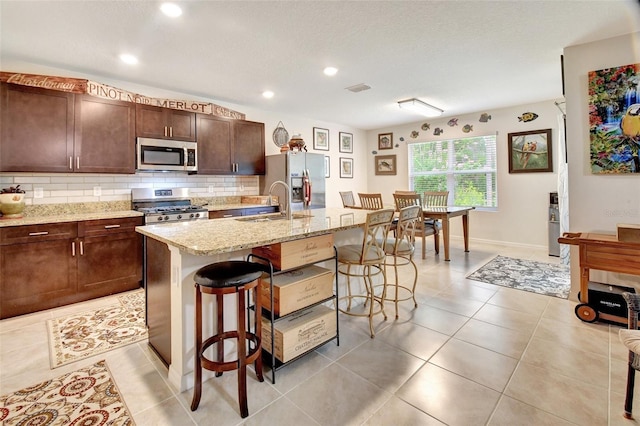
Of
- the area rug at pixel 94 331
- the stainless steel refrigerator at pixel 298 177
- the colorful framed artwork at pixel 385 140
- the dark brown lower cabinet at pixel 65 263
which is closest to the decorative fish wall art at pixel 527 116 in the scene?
the colorful framed artwork at pixel 385 140

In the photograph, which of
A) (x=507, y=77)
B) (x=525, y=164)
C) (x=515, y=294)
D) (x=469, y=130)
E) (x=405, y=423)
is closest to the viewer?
→ (x=405, y=423)

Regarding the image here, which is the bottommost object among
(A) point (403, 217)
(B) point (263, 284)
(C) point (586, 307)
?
(C) point (586, 307)

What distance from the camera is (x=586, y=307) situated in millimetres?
2469

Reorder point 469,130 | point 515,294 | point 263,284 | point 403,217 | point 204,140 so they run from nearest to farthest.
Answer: point 263,284 → point 403,217 → point 515,294 → point 204,140 → point 469,130

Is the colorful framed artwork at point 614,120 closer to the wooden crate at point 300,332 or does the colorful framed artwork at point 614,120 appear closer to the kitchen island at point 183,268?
the kitchen island at point 183,268

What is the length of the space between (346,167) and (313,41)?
4209 mm

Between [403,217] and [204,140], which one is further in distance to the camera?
[204,140]

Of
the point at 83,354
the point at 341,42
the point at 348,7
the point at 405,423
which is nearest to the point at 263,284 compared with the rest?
the point at 405,423

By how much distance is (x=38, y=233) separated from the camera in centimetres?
276

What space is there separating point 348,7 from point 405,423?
8.81ft

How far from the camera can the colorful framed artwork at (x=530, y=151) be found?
15.8 feet

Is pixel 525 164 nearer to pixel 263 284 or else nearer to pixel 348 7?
pixel 348 7

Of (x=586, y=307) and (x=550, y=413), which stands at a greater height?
(x=586, y=307)

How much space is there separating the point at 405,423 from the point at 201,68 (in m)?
3.65
